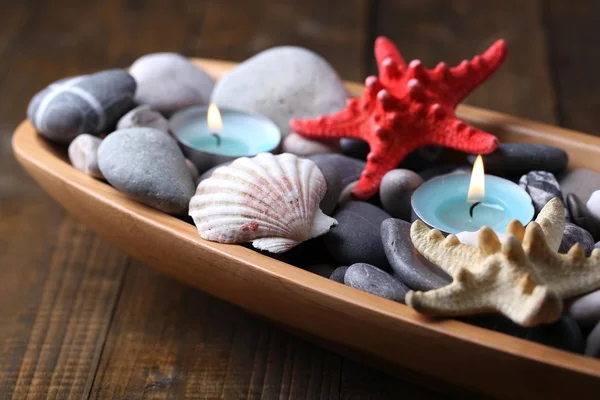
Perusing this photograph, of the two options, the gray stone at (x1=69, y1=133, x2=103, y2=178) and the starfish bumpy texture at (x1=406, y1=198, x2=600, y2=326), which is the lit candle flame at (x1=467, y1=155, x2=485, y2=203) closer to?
the starfish bumpy texture at (x1=406, y1=198, x2=600, y2=326)

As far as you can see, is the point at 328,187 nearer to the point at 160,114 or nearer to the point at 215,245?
the point at 215,245

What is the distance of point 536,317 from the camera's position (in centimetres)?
52

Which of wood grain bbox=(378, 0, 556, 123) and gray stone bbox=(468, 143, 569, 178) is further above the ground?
gray stone bbox=(468, 143, 569, 178)

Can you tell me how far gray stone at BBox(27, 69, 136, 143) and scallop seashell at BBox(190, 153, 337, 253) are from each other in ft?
0.61

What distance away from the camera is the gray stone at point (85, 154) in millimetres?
749

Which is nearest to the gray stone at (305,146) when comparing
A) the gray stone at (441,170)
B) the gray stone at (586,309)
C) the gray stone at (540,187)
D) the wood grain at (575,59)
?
the gray stone at (441,170)

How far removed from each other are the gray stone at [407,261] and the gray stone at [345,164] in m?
0.13

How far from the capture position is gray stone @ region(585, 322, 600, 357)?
551mm

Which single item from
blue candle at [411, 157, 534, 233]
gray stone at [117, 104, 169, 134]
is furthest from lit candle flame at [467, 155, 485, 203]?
gray stone at [117, 104, 169, 134]

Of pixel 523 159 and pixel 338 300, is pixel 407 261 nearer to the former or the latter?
pixel 338 300

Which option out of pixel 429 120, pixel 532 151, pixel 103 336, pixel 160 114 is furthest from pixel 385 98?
pixel 103 336

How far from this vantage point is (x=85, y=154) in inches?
29.9

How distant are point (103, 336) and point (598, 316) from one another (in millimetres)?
476

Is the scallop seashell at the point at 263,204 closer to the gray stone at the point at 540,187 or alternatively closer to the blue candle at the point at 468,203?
the blue candle at the point at 468,203
